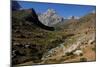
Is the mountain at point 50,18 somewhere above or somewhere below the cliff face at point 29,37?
above

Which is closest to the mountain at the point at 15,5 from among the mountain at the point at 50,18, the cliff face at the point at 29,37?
the cliff face at the point at 29,37

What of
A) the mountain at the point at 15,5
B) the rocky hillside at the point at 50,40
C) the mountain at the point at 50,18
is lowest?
the rocky hillside at the point at 50,40

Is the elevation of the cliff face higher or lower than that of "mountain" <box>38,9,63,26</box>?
lower

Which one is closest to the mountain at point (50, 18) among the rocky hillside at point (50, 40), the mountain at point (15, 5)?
the rocky hillside at point (50, 40)

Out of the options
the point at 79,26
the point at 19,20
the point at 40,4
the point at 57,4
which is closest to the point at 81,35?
the point at 79,26

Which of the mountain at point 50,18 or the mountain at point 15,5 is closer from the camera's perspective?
the mountain at point 15,5

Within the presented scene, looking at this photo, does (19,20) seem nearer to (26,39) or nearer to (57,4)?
(26,39)

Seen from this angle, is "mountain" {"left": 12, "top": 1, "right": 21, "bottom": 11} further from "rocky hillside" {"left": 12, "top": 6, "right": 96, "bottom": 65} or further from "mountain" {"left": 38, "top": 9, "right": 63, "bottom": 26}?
Result: "mountain" {"left": 38, "top": 9, "right": 63, "bottom": 26}

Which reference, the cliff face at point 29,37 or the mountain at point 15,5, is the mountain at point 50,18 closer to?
the cliff face at point 29,37

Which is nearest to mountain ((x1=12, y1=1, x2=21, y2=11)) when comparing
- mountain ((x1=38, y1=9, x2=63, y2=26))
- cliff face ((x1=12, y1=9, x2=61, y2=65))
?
cliff face ((x1=12, y1=9, x2=61, y2=65))

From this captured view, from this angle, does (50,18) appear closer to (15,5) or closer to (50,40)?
(50,40)
